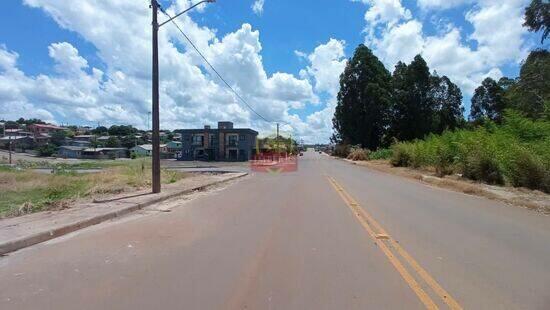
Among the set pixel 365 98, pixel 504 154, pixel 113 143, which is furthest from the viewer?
pixel 113 143

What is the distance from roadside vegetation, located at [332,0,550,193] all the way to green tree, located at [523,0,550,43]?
7 cm

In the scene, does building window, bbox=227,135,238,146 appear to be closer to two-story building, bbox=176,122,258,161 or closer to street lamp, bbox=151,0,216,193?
two-story building, bbox=176,122,258,161

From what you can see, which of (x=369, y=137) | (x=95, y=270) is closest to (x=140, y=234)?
(x=95, y=270)

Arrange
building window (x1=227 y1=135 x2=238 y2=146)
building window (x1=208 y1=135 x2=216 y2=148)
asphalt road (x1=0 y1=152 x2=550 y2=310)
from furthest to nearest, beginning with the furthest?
1. building window (x1=208 y1=135 x2=216 y2=148)
2. building window (x1=227 y1=135 x2=238 y2=146)
3. asphalt road (x1=0 y1=152 x2=550 y2=310)

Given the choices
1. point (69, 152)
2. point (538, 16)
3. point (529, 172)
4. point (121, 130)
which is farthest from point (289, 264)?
point (121, 130)

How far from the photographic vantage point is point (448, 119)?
8306 centimetres

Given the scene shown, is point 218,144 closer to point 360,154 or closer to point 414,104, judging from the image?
point 360,154

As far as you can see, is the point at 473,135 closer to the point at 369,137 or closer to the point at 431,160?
the point at 431,160

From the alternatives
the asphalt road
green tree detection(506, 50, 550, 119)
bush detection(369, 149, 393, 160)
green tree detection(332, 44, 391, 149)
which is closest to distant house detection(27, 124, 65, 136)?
green tree detection(332, 44, 391, 149)

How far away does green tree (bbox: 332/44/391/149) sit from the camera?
77.9 m

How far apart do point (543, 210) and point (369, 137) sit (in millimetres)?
65766

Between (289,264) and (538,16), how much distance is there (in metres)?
42.1

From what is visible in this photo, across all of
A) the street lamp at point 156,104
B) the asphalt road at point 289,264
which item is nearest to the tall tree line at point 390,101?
the street lamp at point 156,104

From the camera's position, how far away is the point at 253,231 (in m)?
10.8
